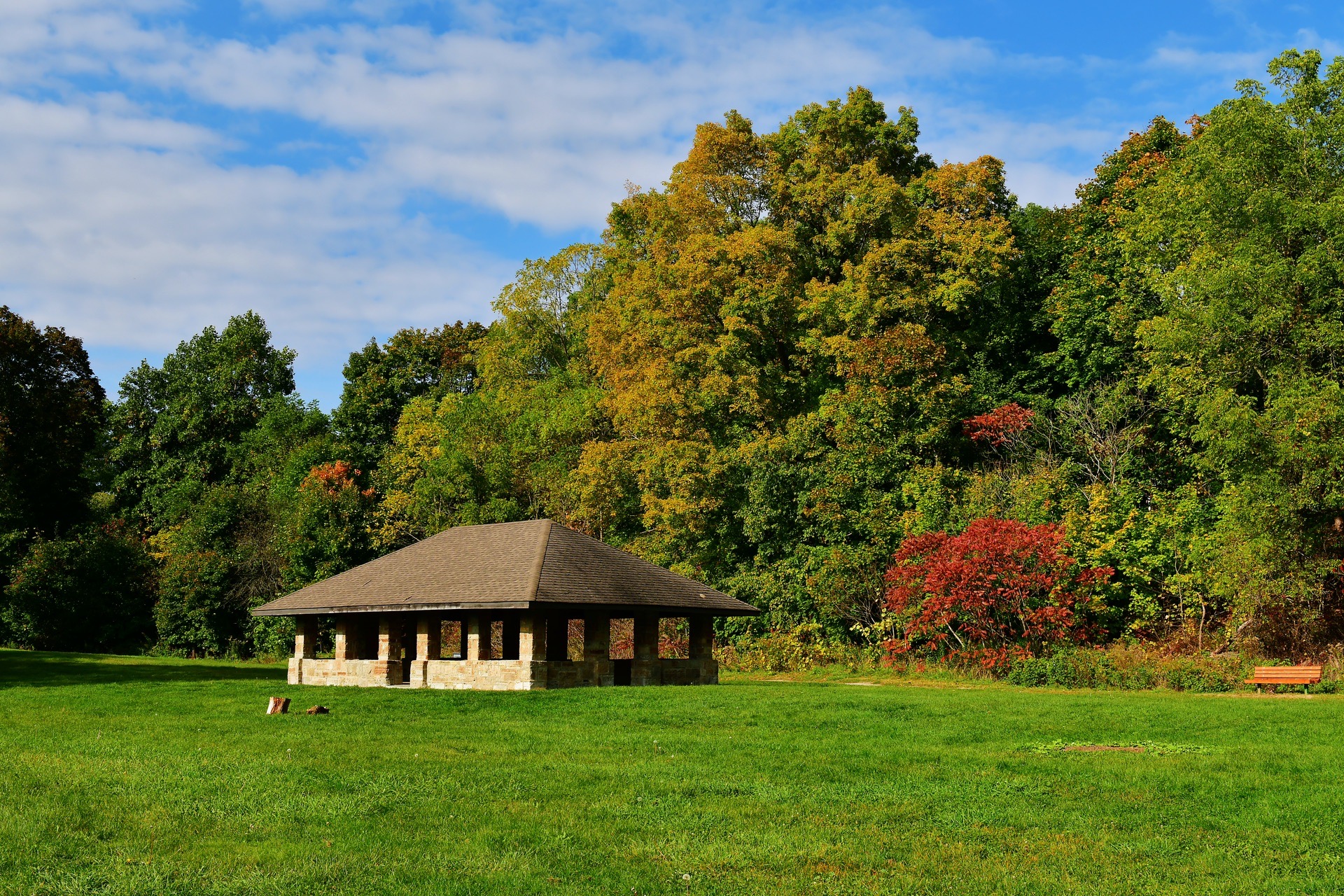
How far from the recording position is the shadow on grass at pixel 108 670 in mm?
26875

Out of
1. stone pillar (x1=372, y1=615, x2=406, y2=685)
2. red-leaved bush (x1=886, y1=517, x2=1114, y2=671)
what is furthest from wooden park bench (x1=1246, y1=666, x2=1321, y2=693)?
stone pillar (x1=372, y1=615, x2=406, y2=685)

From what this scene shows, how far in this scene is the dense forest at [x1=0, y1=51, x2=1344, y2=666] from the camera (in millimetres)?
28594

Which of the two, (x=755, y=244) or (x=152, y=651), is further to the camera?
(x=152, y=651)

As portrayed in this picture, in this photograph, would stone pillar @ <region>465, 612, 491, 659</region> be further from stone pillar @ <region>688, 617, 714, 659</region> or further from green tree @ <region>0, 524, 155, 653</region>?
green tree @ <region>0, 524, 155, 653</region>

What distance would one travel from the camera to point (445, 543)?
31422 mm

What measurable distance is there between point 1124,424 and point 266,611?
86.2 ft

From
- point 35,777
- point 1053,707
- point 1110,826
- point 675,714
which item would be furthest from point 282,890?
point 1053,707

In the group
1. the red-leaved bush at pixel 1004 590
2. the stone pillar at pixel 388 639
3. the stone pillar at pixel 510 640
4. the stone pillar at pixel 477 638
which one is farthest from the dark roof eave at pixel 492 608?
the stone pillar at pixel 510 640

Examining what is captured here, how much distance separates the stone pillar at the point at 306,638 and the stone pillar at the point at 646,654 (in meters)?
9.23

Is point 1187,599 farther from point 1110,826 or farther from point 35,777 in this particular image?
point 35,777

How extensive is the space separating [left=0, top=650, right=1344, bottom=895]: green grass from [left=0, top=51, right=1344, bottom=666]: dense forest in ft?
41.5

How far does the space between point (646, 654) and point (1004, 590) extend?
31.5 feet

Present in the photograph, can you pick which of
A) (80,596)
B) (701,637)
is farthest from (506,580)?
(80,596)

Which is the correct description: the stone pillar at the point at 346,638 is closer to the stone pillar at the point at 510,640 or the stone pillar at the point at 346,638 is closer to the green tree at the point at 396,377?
the stone pillar at the point at 510,640
